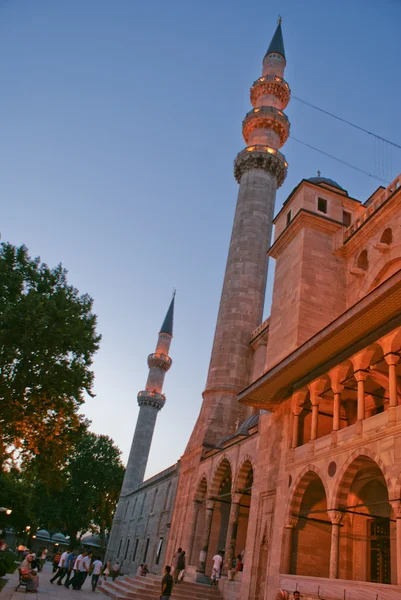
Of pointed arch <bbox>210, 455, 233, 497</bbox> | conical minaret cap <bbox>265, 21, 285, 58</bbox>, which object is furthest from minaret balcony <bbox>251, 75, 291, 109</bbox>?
pointed arch <bbox>210, 455, 233, 497</bbox>

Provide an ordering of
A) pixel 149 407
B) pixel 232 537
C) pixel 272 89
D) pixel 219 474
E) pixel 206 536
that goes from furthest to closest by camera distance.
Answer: pixel 149 407, pixel 272 89, pixel 219 474, pixel 206 536, pixel 232 537

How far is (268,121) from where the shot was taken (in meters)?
34.3

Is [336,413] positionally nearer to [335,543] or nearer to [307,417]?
[307,417]

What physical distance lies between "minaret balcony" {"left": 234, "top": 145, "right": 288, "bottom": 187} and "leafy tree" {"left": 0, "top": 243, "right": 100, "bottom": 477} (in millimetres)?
17211

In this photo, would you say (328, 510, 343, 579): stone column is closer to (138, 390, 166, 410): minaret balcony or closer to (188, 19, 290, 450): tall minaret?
(188, 19, 290, 450): tall minaret

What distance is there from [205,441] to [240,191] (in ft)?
56.3

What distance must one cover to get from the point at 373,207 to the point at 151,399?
119 ft

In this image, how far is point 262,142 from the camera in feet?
111

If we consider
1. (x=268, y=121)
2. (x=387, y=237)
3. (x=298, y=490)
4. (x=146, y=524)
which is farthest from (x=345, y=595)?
(x=268, y=121)

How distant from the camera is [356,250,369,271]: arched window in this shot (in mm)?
17266

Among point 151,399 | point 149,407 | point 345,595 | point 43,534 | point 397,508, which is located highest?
point 151,399

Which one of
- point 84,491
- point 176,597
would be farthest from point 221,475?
point 84,491

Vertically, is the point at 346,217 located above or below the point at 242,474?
above

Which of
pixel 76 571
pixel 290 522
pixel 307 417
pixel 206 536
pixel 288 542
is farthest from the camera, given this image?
pixel 206 536
